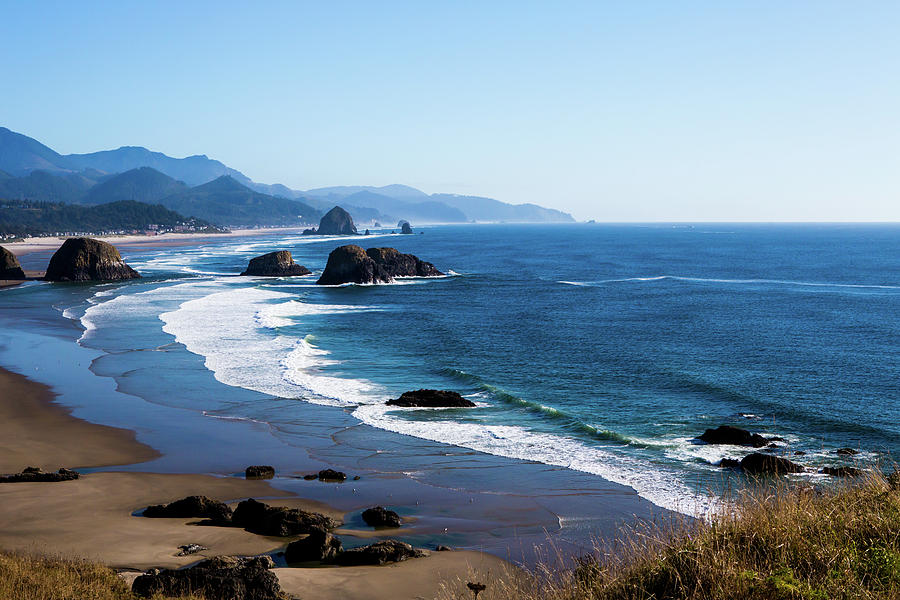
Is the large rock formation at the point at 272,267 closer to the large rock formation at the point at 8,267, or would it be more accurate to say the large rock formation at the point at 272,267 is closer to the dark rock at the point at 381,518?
the large rock formation at the point at 8,267

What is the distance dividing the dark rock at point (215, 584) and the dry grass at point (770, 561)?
4.89 m

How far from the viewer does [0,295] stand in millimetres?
70000

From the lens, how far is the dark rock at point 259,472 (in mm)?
20234

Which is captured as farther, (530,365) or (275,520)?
(530,365)

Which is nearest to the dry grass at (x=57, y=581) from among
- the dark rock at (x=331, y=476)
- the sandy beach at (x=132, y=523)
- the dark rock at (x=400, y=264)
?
the sandy beach at (x=132, y=523)

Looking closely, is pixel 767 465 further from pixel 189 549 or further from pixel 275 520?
pixel 189 549

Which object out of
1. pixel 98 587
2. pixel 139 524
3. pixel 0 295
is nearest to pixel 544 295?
pixel 0 295

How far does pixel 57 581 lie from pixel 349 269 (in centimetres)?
7435

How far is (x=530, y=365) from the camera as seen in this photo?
3706 centimetres

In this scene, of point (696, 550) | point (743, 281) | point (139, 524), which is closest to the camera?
point (696, 550)

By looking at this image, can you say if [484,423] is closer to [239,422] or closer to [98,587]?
[239,422]

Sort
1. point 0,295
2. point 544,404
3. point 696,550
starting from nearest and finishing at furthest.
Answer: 1. point 696,550
2. point 544,404
3. point 0,295

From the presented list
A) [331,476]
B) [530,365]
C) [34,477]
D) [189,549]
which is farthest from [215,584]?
[530,365]

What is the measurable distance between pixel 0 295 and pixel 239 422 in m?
57.0
